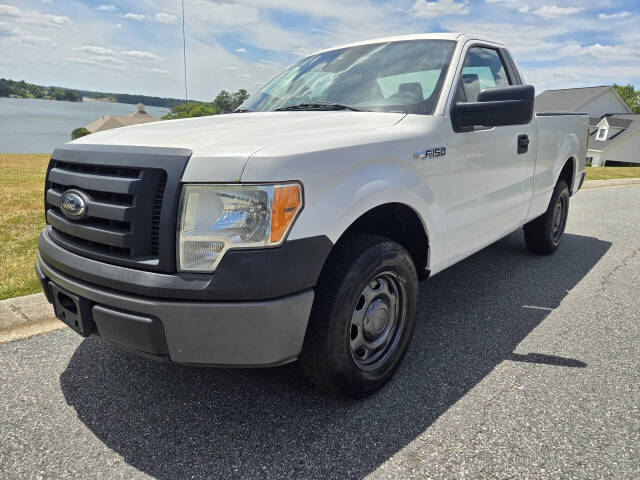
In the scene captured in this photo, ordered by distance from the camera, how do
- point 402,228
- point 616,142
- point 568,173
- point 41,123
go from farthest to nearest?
1. point 616,142
2. point 41,123
3. point 568,173
4. point 402,228

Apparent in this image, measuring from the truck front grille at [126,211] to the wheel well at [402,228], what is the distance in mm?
1029

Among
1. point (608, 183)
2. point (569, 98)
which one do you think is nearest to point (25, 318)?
point (608, 183)

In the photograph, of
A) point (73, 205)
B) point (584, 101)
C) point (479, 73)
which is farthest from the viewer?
point (584, 101)

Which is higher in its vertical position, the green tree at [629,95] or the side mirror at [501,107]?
the green tree at [629,95]

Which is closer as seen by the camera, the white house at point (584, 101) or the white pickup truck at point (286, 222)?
the white pickup truck at point (286, 222)

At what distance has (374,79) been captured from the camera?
308cm

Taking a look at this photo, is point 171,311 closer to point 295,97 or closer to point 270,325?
point 270,325

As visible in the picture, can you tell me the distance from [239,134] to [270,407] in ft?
4.41

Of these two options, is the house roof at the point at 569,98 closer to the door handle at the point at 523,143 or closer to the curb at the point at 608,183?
the curb at the point at 608,183

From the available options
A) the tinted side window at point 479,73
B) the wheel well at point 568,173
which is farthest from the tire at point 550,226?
the tinted side window at point 479,73

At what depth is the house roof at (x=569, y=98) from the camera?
4666 cm

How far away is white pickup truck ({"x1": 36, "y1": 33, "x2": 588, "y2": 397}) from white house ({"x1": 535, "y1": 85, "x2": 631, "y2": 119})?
49.1 m

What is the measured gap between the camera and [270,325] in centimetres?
183

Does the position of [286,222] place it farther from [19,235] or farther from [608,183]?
[608,183]
